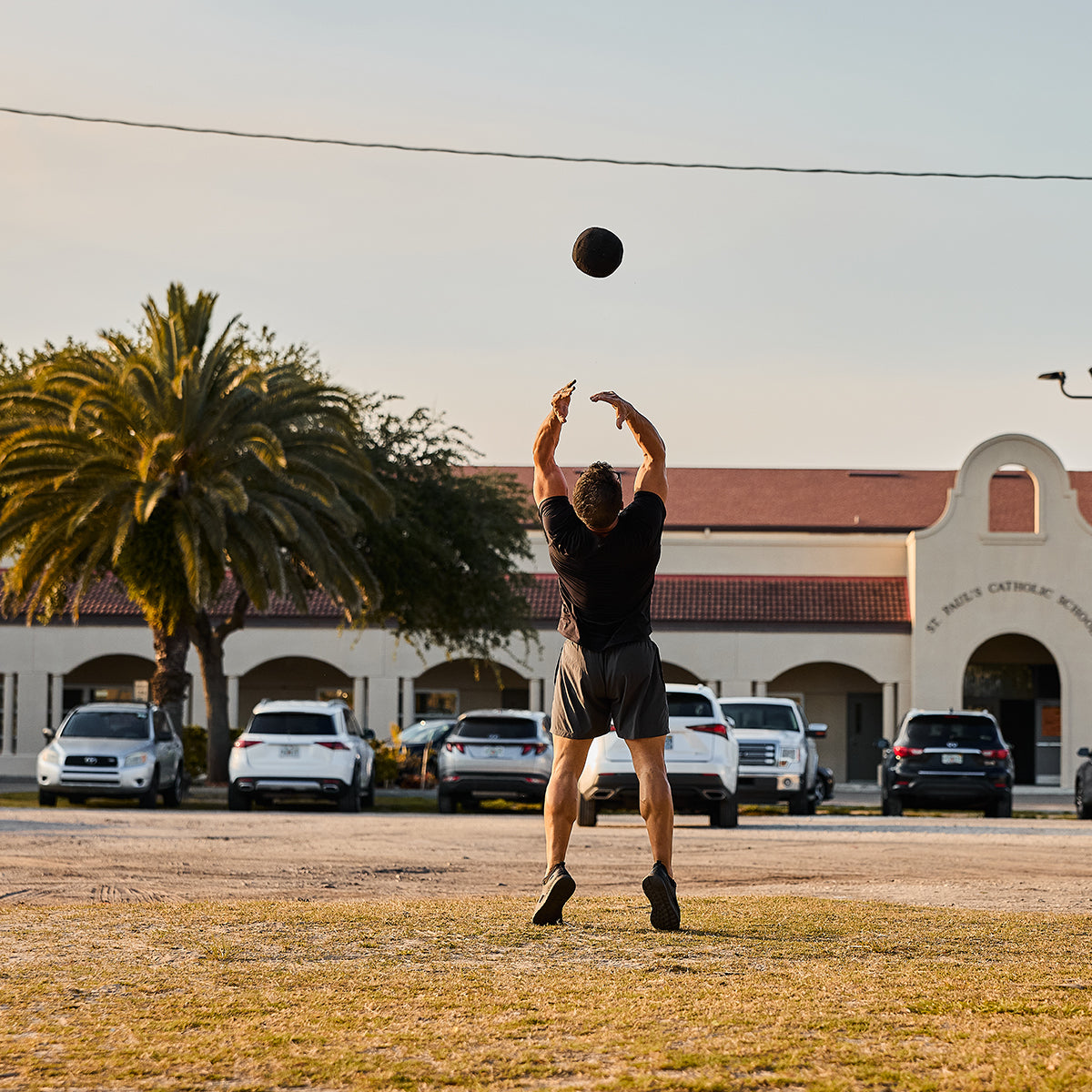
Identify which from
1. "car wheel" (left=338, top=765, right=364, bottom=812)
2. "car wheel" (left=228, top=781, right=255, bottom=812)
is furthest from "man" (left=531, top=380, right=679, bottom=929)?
"car wheel" (left=228, top=781, right=255, bottom=812)

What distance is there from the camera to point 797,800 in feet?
83.3

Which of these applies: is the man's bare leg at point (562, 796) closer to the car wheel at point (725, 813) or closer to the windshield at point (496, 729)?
the car wheel at point (725, 813)

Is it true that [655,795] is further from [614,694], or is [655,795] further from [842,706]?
[842,706]

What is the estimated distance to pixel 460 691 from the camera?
45.4 meters

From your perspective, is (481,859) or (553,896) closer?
(553,896)

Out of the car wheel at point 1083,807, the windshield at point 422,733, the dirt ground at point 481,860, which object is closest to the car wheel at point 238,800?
the dirt ground at point 481,860

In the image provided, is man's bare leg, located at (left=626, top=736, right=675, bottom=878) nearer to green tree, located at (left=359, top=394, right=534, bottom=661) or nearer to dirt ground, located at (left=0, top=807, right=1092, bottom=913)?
dirt ground, located at (left=0, top=807, right=1092, bottom=913)

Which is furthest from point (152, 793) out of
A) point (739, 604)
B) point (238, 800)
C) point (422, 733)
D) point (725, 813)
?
point (739, 604)

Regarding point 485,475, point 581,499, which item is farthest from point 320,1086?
point 485,475

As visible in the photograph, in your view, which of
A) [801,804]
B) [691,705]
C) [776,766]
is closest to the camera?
[691,705]

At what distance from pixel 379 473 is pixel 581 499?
25273mm

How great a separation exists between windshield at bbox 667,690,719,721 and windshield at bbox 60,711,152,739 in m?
9.35

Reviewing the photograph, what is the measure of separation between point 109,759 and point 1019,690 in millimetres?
28090

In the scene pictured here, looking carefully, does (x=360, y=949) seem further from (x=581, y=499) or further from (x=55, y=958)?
(x=581, y=499)
